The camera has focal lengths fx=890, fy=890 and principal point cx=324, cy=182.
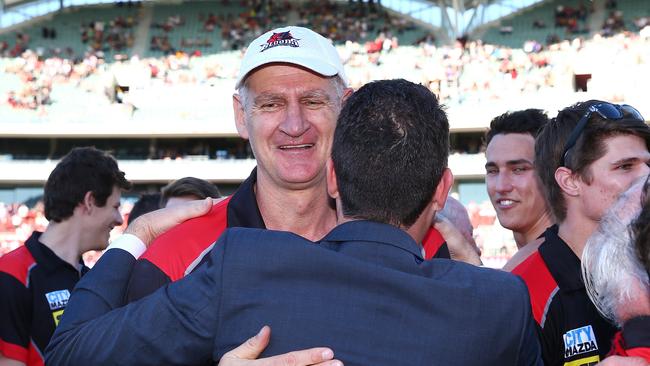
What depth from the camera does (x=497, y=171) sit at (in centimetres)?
473

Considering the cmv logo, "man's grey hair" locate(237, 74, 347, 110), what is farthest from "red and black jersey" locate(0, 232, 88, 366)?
the cmv logo

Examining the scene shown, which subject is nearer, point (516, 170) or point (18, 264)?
point (516, 170)

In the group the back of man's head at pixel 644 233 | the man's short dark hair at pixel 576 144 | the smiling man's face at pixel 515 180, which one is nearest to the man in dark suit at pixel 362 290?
the back of man's head at pixel 644 233

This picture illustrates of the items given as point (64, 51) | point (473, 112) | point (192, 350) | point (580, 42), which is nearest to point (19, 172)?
point (64, 51)

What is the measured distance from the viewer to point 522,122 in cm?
468

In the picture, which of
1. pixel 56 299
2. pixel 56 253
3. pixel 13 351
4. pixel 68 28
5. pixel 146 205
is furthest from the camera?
pixel 68 28

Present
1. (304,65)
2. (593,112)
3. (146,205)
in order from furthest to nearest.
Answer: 1. (146,205)
2. (593,112)
3. (304,65)

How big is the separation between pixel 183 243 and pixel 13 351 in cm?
247

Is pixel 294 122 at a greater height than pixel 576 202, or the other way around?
pixel 294 122

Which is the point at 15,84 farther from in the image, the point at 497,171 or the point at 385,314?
the point at 385,314

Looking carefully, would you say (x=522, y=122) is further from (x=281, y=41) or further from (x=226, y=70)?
(x=226, y=70)

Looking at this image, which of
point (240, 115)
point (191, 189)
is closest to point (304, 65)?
point (240, 115)

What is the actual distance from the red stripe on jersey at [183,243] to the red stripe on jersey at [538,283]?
1104 millimetres

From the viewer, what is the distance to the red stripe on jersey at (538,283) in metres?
3.02
